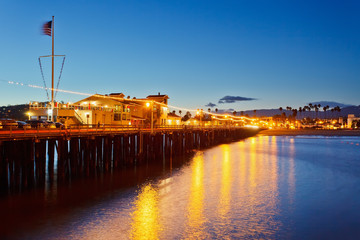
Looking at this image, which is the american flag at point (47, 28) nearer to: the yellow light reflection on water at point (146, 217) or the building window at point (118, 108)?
the yellow light reflection on water at point (146, 217)

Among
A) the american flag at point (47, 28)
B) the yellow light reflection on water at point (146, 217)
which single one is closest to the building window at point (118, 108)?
the american flag at point (47, 28)

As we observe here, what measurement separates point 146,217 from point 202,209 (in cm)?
363

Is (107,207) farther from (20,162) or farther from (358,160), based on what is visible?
(358,160)

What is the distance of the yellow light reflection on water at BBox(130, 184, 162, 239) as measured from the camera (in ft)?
48.9

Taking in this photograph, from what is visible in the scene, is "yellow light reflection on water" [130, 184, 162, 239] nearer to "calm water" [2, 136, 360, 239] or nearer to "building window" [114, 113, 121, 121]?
"calm water" [2, 136, 360, 239]

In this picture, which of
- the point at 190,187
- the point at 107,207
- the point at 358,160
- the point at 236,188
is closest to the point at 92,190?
the point at 107,207

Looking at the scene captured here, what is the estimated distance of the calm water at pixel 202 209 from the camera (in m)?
15.2

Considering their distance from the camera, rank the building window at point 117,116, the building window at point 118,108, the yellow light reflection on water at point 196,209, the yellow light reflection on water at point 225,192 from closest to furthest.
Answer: the yellow light reflection on water at point 196,209
the yellow light reflection on water at point 225,192
the building window at point 117,116
the building window at point 118,108

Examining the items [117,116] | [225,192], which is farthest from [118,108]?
[225,192]

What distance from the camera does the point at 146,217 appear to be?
17141 mm

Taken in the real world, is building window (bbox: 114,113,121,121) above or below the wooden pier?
above

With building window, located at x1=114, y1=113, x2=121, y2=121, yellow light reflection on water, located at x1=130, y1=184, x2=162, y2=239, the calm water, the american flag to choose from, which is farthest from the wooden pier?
building window, located at x1=114, y1=113, x2=121, y2=121

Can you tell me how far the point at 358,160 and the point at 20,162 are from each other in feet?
144

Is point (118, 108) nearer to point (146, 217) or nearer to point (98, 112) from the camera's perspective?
point (98, 112)
